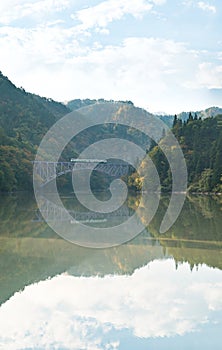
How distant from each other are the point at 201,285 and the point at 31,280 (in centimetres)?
322

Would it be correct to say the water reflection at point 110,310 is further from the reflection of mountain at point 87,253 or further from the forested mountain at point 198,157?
the forested mountain at point 198,157

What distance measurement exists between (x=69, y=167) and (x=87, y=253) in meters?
60.3

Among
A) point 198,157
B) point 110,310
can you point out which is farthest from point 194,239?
point 198,157

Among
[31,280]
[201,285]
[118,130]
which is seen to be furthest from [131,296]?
[118,130]

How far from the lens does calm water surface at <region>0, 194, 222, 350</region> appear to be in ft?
20.9

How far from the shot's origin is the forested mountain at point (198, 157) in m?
49.2

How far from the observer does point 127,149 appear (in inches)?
3856

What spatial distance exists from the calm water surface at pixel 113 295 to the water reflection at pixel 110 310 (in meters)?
0.01

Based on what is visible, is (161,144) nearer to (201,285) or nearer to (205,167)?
(205,167)

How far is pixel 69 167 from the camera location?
239ft

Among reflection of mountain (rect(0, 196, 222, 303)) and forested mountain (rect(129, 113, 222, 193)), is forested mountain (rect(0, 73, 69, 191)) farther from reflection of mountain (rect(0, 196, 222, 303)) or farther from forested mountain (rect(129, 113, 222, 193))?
reflection of mountain (rect(0, 196, 222, 303))

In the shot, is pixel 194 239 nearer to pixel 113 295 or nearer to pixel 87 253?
pixel 87 253

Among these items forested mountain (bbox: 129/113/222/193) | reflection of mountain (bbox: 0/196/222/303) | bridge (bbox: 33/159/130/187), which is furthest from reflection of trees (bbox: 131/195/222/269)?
bridge (bbox: 33/159/130/187)

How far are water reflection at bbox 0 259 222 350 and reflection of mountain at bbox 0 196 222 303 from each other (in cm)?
62
